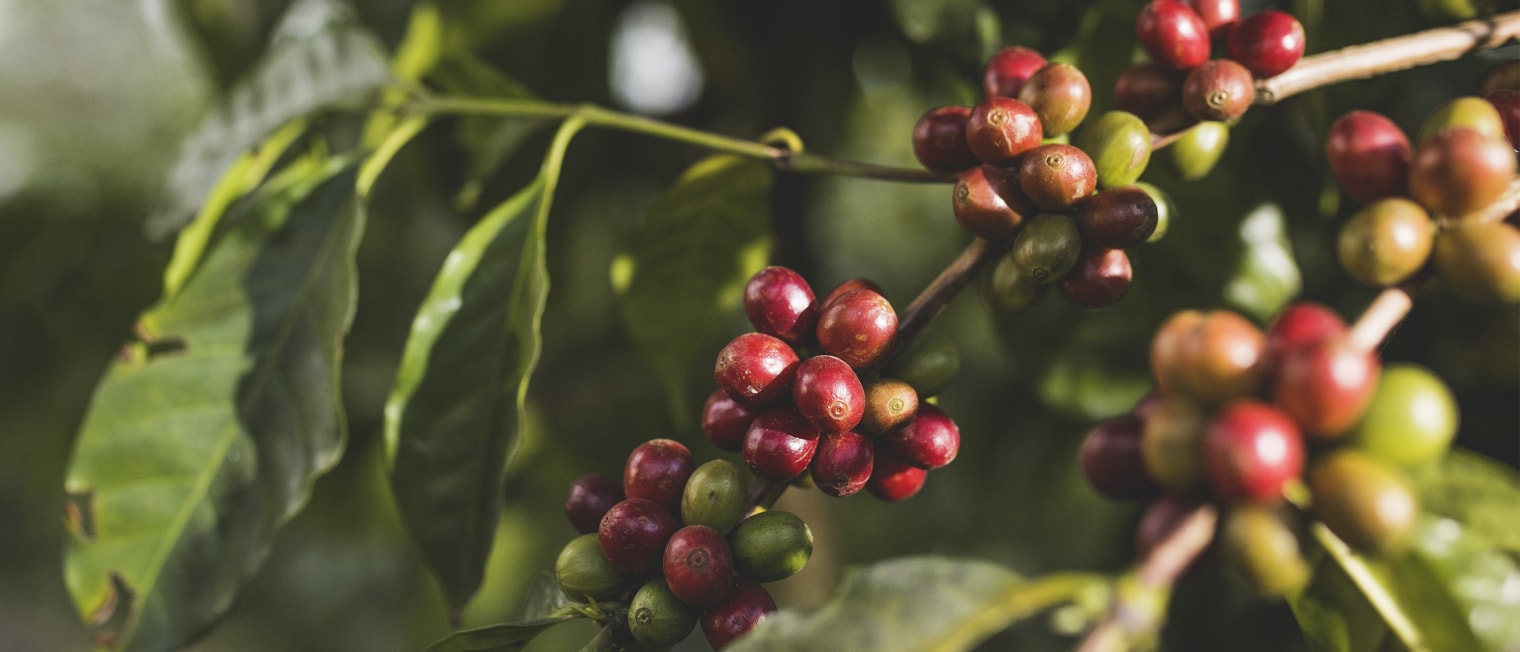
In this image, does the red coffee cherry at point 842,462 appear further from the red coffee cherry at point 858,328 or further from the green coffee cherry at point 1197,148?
the green coffee cherry at point 1197,148

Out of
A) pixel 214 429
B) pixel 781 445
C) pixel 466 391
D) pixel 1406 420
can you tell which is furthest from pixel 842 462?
pixel 214 429

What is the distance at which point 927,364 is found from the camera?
606 millimetres

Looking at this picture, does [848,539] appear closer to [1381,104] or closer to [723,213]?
[723,213]

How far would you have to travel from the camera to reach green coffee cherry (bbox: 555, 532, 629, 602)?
0.58 m

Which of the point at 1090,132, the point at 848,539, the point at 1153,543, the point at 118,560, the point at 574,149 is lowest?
the point at 848,539

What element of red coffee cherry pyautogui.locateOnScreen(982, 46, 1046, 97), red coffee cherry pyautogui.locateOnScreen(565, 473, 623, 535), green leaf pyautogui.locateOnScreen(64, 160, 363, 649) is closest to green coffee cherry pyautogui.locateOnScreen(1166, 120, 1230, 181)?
red coffee cherry pyautogui.locateOnScreen(982, 46, 1046, 97)

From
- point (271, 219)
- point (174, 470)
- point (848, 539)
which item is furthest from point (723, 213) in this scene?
point (848, 539)

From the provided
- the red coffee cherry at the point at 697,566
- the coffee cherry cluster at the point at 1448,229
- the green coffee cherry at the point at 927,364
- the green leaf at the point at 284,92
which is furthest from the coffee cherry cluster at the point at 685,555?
the green leaf at the point at 284,92

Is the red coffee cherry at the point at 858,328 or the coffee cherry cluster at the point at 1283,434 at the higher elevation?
the coffee cherry cluster at the point at 1283,434

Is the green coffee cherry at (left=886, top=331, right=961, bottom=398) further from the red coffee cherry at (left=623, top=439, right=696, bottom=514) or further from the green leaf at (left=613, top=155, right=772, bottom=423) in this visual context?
the green leaf at (left=613, top=155, right=772, bottom=423)

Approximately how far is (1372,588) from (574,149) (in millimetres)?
1095

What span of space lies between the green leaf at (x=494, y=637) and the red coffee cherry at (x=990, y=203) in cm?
34

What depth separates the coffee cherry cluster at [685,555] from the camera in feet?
1.79

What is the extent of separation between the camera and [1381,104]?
944 mm
